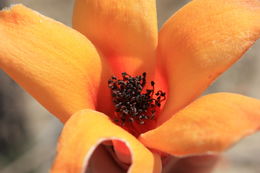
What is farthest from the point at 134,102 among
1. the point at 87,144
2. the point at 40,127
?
the point at 40,127

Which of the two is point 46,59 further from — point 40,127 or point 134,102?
point 40,127

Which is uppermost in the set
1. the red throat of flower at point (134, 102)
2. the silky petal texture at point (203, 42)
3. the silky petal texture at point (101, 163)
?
the silky petal texture at point (203, 42)

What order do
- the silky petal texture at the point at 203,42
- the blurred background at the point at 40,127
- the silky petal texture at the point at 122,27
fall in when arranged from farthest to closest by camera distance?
1. the blurred background at the point at 40,127
2. the silky petal texture at the point at 122,27
3. the silky petal texture at the point at 203,42

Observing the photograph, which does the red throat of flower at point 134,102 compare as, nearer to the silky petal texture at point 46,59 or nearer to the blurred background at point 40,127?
the silky petal texture at point 46,59

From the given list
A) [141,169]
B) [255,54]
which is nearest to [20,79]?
[141,169]

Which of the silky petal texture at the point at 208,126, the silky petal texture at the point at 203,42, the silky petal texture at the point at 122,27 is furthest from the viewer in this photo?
the silky petal texture at the point at 122,27

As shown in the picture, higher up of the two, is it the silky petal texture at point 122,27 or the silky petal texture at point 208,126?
the silky petal texture at point 122,27

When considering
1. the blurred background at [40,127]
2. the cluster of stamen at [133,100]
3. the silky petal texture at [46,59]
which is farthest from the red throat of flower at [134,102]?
the blurred background at [40,127]

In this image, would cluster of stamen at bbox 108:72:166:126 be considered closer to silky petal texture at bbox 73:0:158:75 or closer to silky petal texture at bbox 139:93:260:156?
silky petal texture at bbox 73:0:158:75
